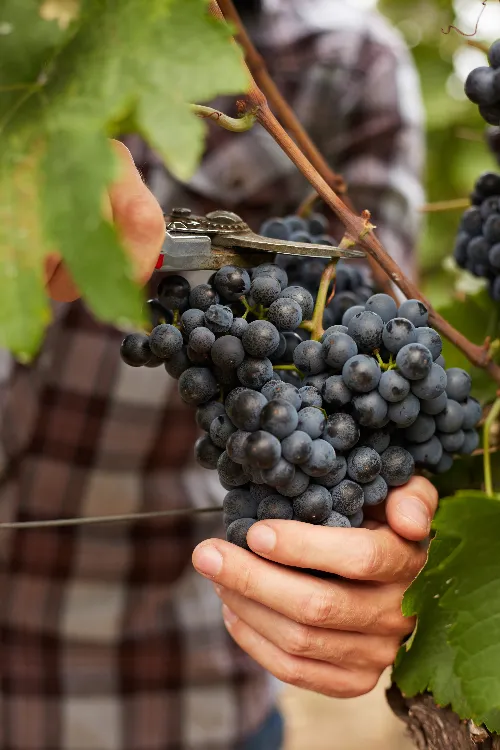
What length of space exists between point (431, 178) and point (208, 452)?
1.84m

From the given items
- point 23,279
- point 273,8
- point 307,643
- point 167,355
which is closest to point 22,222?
point 23,279

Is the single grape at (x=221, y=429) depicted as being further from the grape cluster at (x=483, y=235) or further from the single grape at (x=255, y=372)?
the grape cluster at (x=483, y=235)

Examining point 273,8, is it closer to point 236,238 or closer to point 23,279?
point 236,238

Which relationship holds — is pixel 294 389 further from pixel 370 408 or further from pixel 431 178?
pixel 431 178

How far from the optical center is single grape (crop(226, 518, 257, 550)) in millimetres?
433

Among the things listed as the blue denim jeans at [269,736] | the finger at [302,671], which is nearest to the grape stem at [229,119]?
the finger at [302,671]

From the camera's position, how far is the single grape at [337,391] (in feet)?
1.36

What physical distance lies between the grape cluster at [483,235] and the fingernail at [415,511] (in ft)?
0.61

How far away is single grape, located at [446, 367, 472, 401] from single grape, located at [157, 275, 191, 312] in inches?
6.5

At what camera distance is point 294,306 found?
1.37 ft

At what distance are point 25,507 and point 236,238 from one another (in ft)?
2.66

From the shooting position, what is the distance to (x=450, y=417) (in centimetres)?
45

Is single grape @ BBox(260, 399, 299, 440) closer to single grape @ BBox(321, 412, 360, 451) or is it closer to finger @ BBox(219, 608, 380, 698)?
single grape @ BBox(321, 412, 360, 451)

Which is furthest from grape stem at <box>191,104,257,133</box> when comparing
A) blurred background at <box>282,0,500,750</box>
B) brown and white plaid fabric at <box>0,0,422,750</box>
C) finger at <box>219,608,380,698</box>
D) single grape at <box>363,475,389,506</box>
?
blurred background at <box>282,0,500,750</box>
